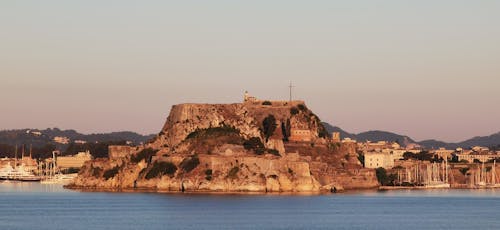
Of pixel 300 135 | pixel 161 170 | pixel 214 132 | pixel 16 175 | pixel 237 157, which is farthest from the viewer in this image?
pixel 16 175

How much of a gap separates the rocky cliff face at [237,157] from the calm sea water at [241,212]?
6765mm

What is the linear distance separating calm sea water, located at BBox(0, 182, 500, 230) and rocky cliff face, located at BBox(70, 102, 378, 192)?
6.77 m

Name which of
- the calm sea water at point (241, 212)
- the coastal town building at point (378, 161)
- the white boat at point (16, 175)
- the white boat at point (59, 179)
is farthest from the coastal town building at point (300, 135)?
the white boat at point (16, 175)

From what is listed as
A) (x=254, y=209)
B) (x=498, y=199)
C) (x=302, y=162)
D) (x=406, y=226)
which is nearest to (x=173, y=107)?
(x=302, y=162)

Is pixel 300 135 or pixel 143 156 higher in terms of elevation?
pixel 300 135

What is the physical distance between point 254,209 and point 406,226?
1923 centimetres

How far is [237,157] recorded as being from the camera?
129125 millimetres

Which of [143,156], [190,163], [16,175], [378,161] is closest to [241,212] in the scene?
[190,163]

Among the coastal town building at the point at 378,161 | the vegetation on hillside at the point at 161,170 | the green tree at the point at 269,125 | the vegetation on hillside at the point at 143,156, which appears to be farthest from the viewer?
the coastal town building at the point at 378,161

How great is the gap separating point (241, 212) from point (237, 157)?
119 feet

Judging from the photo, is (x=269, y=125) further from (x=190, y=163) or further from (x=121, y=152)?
(x=190, y=163)

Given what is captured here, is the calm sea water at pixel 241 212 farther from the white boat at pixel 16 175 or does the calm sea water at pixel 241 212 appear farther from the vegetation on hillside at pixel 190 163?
the white boat at pixel 16 175

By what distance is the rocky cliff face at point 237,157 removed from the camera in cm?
12912

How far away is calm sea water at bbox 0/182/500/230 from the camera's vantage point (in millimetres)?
79875
